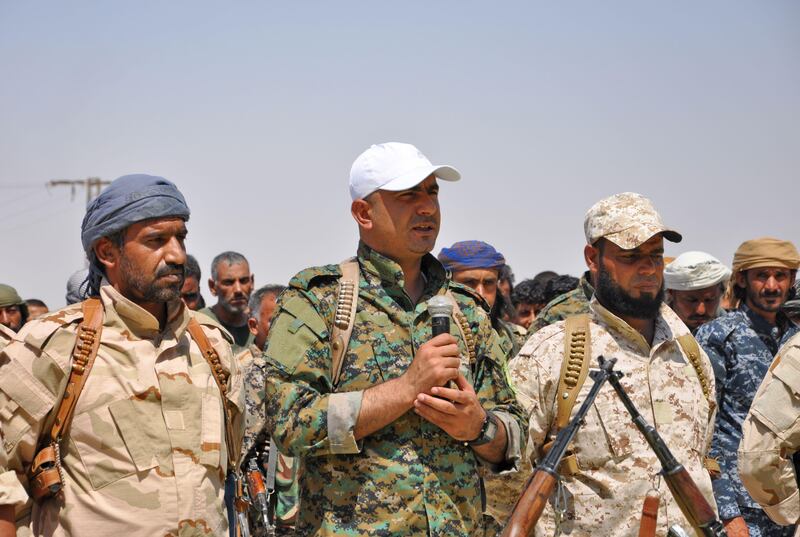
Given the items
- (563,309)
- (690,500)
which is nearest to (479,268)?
(563,309)

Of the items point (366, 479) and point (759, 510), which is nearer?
point (366, 479)

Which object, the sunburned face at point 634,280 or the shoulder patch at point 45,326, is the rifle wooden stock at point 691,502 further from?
the shoulder patch at point 45,326

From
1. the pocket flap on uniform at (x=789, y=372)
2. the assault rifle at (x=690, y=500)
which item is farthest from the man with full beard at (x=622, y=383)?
the assault rifle at (x=690, y=500)

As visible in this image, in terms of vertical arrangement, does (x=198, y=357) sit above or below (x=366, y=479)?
above

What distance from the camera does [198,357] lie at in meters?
4.53

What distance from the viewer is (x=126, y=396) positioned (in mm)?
4184

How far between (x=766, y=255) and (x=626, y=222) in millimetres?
3303

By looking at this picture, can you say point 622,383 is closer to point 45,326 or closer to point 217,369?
point 217,369

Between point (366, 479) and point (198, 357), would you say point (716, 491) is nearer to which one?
point (366, 479)

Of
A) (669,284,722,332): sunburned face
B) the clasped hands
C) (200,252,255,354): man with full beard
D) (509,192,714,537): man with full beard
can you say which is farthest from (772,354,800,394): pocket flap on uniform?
(200,252,255,354): man with full beard

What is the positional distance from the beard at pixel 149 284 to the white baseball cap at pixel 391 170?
917 mm

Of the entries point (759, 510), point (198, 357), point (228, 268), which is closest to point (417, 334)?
point (198, 357)

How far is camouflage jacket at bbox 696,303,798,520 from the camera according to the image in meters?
7.27

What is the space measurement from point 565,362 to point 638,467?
62 cm
